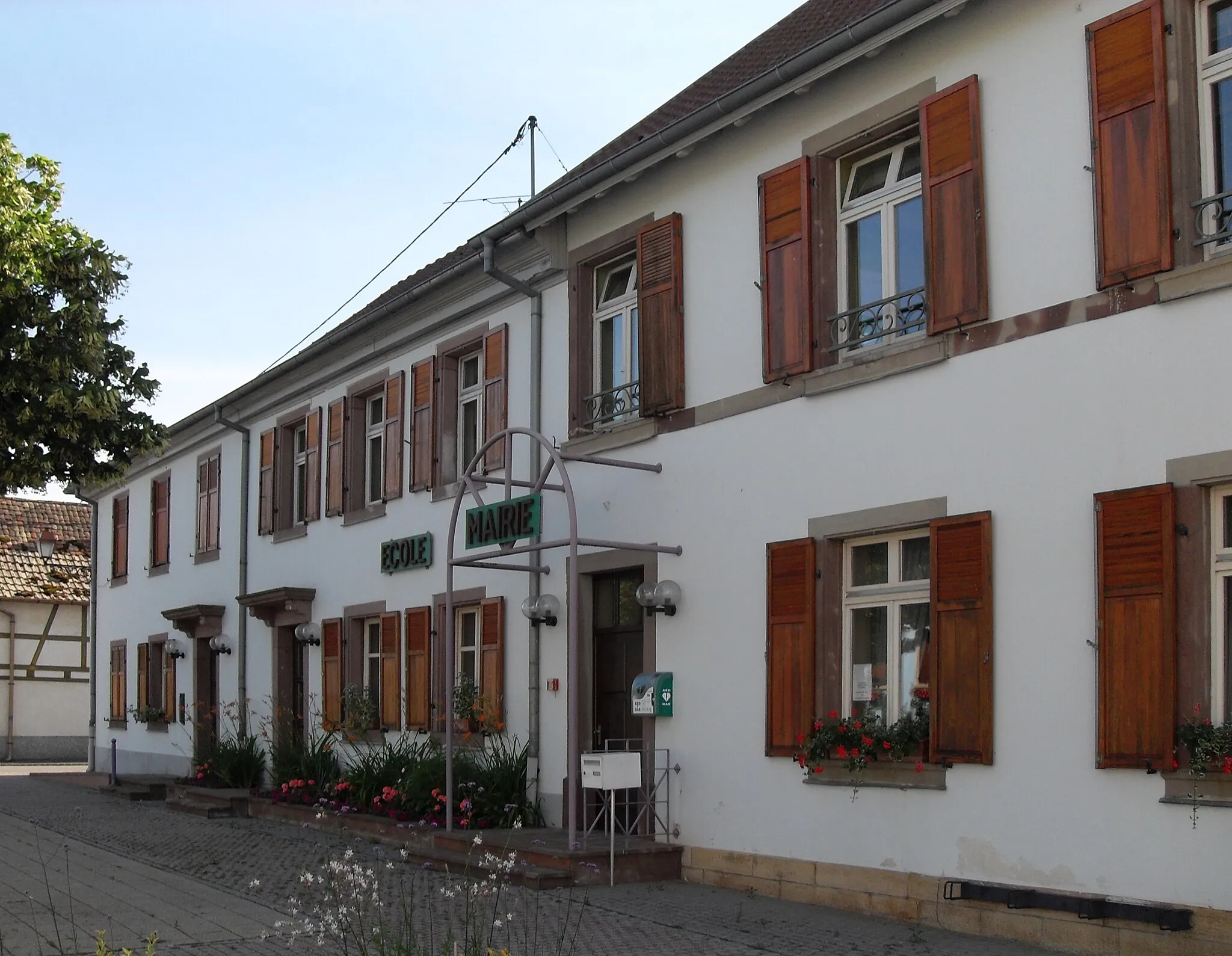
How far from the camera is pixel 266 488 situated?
69.4 ft

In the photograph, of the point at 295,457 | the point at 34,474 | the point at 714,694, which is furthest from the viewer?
the point at 295,457

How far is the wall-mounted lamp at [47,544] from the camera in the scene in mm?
34125

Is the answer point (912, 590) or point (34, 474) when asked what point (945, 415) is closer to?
point (912, 590)

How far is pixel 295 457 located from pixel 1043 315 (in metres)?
13.5

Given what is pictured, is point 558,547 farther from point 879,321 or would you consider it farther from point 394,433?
point 394,433

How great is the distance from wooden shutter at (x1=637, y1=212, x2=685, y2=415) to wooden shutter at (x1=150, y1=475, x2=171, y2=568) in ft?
47.3

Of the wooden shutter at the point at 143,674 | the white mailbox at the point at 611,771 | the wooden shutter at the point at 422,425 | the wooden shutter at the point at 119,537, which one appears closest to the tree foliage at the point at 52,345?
the wooden shutter at the point at 422,425

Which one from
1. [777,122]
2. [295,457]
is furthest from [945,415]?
[295,457]

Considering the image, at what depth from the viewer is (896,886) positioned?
996 cm

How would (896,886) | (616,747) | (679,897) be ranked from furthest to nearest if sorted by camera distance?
(616,747) → (679,897) → (896,886)

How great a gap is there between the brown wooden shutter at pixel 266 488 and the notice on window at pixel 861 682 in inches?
471

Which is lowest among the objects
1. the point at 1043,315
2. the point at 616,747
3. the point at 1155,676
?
the point at 616,747

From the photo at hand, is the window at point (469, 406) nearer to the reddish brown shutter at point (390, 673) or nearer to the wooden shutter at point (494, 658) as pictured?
the wooden shutter at point (494, 658)

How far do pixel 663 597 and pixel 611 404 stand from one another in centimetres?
217
